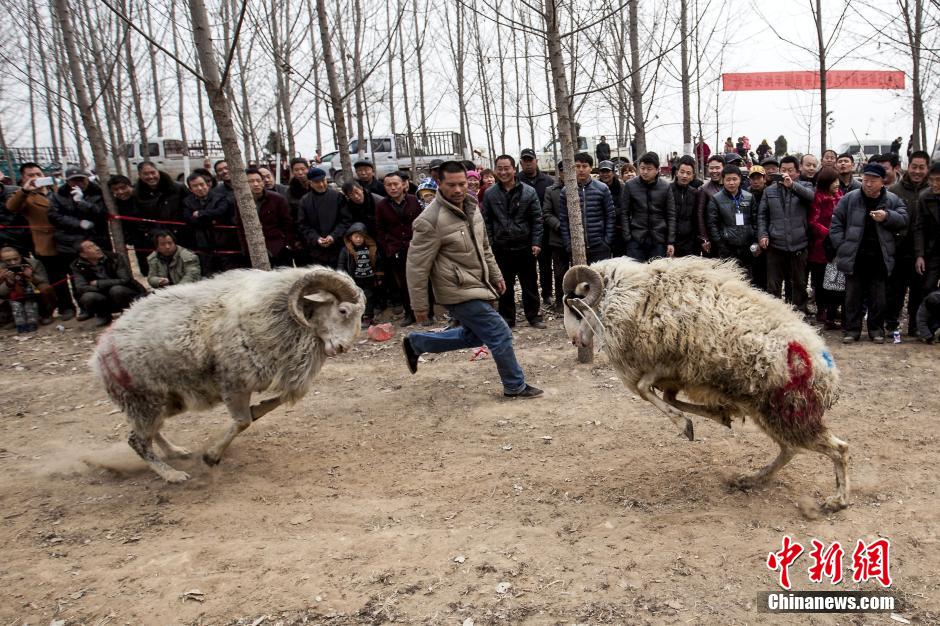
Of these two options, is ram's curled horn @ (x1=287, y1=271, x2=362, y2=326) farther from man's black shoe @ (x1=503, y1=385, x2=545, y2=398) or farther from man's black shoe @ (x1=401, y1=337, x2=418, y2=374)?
man's black shoe @ (x1=503, y1=385, x2=545, y2=398)

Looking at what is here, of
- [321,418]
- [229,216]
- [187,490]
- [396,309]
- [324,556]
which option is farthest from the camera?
[396,309]

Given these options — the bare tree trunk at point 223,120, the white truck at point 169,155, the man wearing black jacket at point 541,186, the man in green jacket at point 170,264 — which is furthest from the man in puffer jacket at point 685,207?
the white truck at point 169,155

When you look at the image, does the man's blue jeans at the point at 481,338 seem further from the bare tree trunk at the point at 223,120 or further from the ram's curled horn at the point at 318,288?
the bare tree trunk at the point at 223,120

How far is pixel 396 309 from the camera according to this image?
10.1m

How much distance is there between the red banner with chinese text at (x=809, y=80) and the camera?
1582 centimetres

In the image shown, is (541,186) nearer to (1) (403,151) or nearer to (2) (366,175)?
(2) (366,175)

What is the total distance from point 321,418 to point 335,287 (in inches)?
74.8

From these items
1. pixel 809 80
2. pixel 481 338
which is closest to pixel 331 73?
pixel 481 338

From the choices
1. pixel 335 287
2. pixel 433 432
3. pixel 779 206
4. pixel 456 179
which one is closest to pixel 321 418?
pixel 433 432

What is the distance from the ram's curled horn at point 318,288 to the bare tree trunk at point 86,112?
6.58 m

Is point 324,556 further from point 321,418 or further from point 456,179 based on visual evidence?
point 456,179

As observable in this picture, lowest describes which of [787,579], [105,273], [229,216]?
[787,579]

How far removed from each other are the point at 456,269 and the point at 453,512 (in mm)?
2468

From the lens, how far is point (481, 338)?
20.2ft
